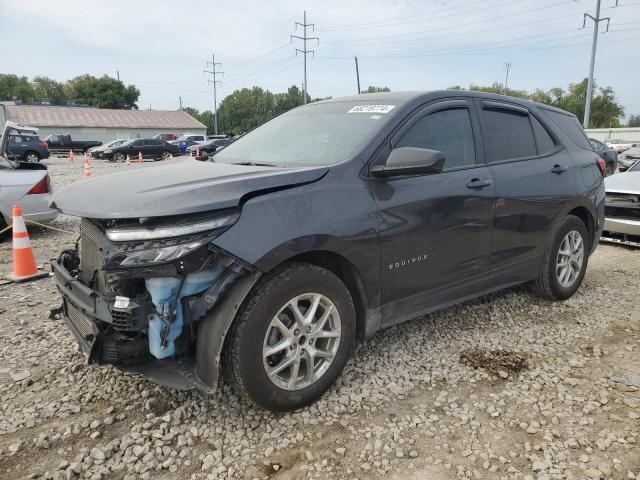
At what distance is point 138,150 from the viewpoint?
97.9ft

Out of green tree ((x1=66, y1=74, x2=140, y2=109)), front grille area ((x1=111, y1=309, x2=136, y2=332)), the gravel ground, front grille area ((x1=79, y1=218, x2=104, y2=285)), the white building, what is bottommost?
the gravel ground

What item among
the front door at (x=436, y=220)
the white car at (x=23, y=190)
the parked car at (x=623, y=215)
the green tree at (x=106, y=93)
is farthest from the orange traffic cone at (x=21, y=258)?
the green tree at (x=106, y=93)

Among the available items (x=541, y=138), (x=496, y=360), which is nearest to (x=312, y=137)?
(x=496, y=360)

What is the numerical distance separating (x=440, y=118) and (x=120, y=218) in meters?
2.25

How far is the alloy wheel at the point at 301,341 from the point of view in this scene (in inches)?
100

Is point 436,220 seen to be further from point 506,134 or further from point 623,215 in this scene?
point 623,215

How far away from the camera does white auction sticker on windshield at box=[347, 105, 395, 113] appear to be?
10.5 ft

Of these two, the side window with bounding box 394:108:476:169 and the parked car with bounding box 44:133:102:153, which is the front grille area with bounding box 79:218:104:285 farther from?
the parked car with bounding box 44:133:102:153

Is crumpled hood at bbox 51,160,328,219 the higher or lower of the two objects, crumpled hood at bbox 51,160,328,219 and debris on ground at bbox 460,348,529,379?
the higher

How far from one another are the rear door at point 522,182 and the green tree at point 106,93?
310 feet

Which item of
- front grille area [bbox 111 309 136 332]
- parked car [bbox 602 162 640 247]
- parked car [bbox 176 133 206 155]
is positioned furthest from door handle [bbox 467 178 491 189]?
parked car [bbox 176 133 206 155]

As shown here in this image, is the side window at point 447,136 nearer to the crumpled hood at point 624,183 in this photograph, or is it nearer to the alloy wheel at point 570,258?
the alloy wheel at point 570,258

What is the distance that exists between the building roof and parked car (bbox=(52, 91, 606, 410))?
61.3 m

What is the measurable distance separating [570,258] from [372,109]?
101 inches
